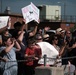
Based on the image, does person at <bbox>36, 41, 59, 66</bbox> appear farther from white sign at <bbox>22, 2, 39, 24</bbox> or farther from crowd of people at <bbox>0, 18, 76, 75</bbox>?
white sign at <bbox>22, 2, 39, 24</bbox>

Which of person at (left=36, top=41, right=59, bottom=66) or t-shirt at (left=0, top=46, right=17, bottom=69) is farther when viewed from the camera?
person at (left=36, top=41, right=59, bottom=66)

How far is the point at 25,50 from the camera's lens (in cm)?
1229

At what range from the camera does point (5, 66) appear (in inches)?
459

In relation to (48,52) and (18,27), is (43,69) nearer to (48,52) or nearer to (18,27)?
(48,52)

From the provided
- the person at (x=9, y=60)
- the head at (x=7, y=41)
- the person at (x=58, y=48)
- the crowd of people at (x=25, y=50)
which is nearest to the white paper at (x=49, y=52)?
the crowd of people at (x=25, y=50)

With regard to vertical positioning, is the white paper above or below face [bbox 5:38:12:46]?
below

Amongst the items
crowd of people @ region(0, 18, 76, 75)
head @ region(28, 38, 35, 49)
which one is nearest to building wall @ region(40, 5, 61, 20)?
crowd of people @ region(0, 18, 76, 75)

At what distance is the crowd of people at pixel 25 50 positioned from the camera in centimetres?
1160

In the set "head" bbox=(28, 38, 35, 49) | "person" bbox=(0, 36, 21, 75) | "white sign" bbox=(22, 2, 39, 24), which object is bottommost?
"person" bbox=(0, 36, 21, 75)

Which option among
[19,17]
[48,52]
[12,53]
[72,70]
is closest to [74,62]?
[72,70]

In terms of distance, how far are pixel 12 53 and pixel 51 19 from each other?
222 feet

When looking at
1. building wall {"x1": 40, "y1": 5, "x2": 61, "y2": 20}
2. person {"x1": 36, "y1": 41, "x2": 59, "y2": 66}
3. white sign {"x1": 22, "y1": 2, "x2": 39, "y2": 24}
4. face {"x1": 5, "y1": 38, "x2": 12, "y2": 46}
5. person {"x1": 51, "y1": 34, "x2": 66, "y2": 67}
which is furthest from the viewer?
building wall {"x1": 40, "y1": 5, "x2": 61, "y2": 20}

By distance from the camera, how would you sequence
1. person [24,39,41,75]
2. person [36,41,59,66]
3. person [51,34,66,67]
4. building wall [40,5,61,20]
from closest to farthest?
person [24,39,41,75], person [36,41,59,66], person [51,34,66,67], building wall [40,5,61,20]

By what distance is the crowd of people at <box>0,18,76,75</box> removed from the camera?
11.6 metres
